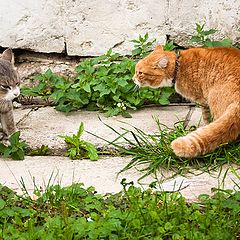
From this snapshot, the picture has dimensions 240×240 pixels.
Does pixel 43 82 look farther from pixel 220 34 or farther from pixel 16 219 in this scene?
pixel 16 219

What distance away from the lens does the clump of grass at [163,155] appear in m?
4.50

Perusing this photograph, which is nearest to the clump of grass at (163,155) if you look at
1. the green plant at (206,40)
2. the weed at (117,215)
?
the weed at (117,215)

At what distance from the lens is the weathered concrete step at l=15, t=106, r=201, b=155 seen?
16.5ft

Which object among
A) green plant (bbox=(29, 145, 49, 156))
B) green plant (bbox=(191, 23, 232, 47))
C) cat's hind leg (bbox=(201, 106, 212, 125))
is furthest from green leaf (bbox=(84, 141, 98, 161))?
green plant (bbox=(191, 23, 232, 47))

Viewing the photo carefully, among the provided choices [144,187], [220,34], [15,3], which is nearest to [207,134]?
[144,187]

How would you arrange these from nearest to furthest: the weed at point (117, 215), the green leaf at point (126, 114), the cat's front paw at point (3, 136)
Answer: the weed at point (117, 215) < the cat's front paw at point (3, 136) < the green leaf at point (126, 114)

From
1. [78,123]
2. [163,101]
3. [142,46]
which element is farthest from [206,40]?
[78,123]

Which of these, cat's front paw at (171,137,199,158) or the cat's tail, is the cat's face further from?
cat's front paw at (171,137,199,158)

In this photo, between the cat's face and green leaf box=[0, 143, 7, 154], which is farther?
the cat's face

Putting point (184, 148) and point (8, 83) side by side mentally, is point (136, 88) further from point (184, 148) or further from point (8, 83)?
point (184, 148)

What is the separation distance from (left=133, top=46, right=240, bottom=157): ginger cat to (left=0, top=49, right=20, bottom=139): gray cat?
1.05 metres

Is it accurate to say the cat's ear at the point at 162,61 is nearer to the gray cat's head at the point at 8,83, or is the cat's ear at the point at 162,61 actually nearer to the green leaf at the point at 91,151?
the green leaf at the point at 91,151

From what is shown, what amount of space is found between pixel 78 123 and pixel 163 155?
1119 mm

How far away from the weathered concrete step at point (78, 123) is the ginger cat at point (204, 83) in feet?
1.02
